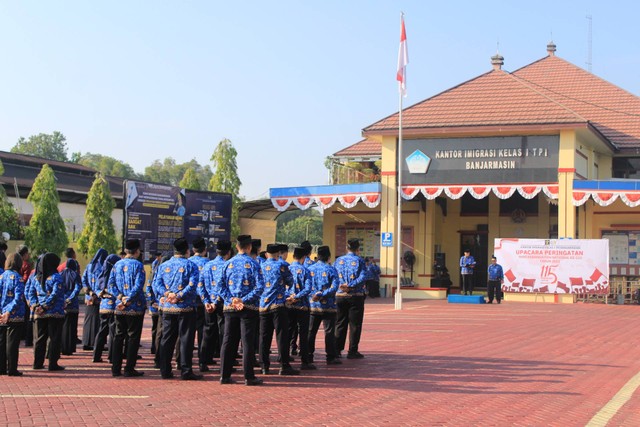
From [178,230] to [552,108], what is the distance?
1481 centimetres

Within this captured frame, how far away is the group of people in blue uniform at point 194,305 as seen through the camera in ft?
38.6

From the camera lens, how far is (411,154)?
35219 mm

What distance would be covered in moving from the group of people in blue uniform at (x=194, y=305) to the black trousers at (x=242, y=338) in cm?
1

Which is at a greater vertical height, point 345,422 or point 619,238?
point 619,238

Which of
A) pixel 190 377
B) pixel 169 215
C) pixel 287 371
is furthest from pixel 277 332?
pixel 169 215

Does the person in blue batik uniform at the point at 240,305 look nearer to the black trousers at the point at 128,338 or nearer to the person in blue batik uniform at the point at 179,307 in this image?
the person in blue batik uniform at the point at 179,307

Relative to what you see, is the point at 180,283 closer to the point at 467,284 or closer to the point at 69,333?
the point at 69,333

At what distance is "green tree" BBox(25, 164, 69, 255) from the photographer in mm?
34875

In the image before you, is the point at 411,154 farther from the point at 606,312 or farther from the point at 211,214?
the point at 606,312

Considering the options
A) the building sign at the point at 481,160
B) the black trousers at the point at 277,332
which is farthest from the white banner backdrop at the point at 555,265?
the black trousers at the point at 277,332

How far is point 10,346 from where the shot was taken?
12.2 m

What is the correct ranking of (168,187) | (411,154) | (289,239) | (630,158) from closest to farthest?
(168,187)
(411,154)
(630,158)
(289,239)

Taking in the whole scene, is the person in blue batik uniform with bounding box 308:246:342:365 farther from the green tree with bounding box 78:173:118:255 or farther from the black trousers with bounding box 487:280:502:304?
the green tree with bounding box 78:173:118:255

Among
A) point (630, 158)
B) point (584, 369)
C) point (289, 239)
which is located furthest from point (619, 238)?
point (289, 239)
